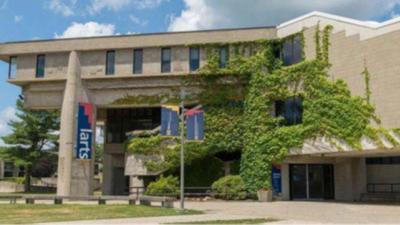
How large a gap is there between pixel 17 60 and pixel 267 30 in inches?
798

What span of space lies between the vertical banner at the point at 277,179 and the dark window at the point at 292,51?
24.5ft

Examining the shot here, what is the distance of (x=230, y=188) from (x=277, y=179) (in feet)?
11.4

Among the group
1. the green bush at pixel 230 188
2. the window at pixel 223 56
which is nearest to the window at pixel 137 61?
the window at pixel 223 56

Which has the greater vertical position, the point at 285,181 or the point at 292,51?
the point at 292,51

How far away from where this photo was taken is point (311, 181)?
35156 millimetres

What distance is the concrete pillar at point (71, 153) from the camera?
3631 centimetres

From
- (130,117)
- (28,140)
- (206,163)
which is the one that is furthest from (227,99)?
(28,140)

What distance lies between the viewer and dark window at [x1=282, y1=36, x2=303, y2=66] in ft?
112

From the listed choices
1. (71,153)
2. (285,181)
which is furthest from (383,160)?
(71,153)

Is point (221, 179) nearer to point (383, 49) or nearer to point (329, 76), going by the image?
point (329, 76)

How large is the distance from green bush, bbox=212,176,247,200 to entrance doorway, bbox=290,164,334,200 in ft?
12.4

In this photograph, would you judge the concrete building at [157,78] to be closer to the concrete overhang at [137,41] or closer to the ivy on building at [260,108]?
the concrete overhang at [137,41]

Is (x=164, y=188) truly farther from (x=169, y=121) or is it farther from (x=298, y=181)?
(x=169, y=121)

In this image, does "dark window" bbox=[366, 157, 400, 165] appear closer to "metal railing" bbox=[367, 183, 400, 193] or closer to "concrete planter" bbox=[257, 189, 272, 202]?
"metal railing" bbox=[367, 183, 400, 193]
